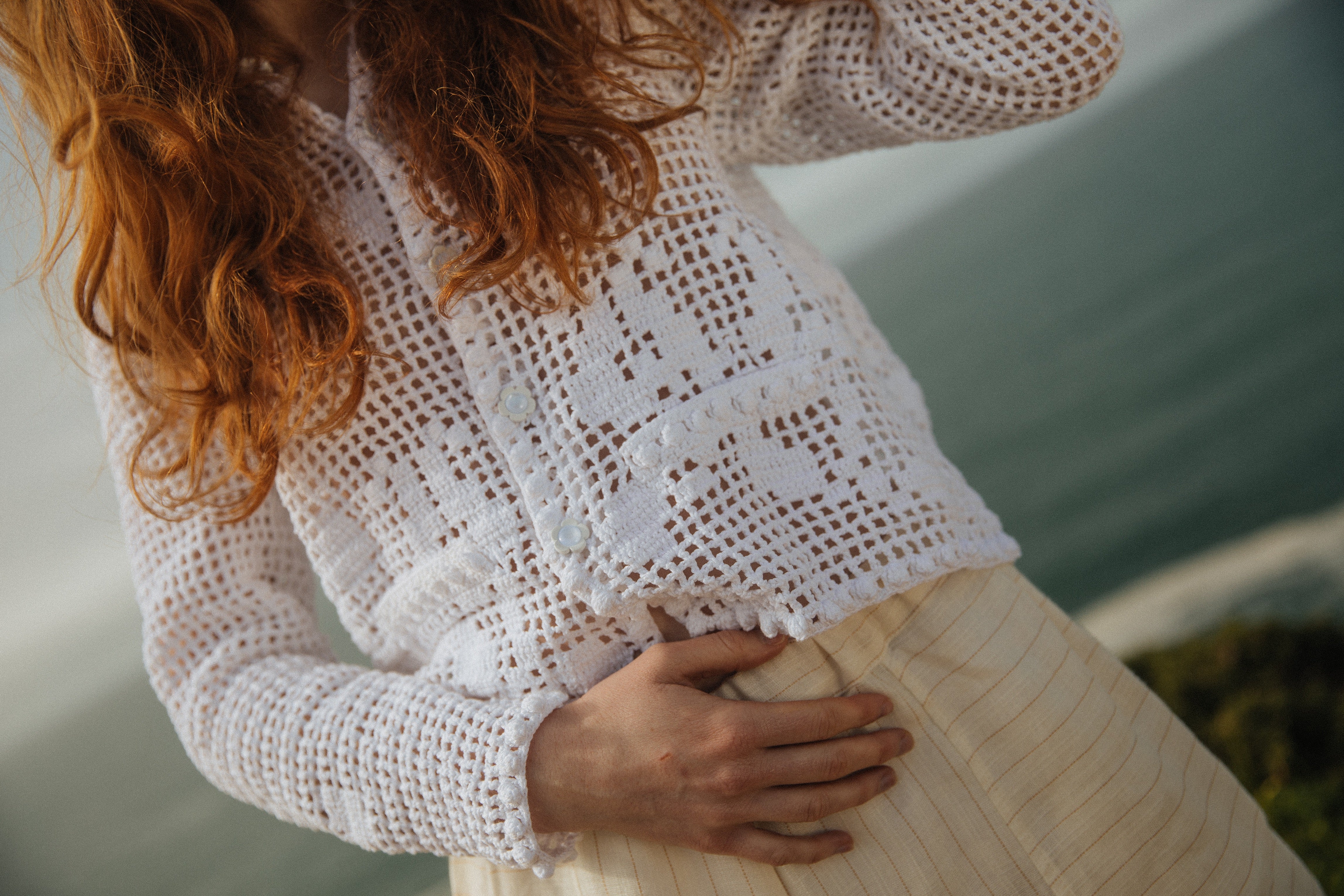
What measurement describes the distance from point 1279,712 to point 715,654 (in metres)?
4.09

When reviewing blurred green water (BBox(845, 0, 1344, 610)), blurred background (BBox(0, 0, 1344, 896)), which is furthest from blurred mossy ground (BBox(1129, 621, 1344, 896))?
blurred green water (BBox(845, 0, 1344, 610))

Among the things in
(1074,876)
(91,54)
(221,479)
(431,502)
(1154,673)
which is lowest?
(1154,673)

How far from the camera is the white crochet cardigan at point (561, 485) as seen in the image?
2.72 feet

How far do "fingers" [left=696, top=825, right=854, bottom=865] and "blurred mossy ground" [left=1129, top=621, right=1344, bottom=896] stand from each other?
2475 millimetres

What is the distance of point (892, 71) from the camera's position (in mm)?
992

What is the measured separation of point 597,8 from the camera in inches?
37.1

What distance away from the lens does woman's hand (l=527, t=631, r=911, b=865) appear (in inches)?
31.4

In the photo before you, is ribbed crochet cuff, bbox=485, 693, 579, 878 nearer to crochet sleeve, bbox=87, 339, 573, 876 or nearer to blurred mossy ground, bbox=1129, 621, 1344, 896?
crochet sleeve, bbox=87, 339, 573, 876

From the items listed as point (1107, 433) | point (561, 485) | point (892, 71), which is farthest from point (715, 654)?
point (1107, 433)

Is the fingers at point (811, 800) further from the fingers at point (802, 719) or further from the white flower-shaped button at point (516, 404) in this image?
the white flower-shaped button at point (516, 404)

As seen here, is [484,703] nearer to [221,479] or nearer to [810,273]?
[221,479]

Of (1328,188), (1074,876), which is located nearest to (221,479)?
(1074,876)

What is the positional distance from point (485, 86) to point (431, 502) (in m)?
0.47

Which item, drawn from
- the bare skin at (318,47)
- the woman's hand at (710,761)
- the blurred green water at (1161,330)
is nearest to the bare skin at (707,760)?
the woman's hand at (710,761)
